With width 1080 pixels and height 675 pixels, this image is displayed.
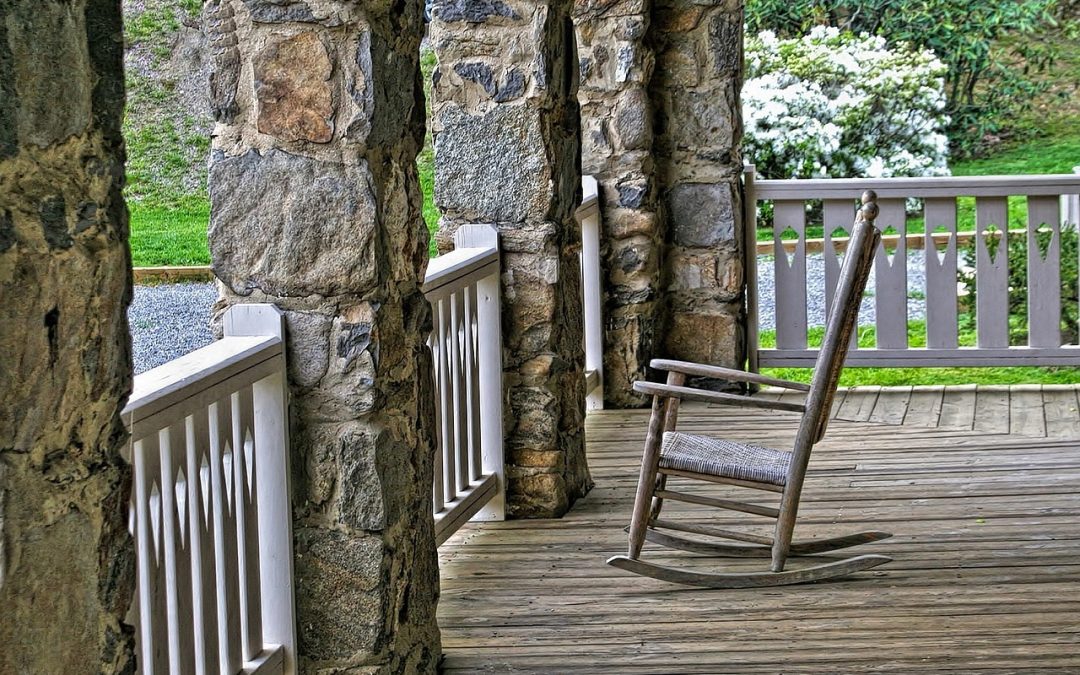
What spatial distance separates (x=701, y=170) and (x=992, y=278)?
4.50 feet

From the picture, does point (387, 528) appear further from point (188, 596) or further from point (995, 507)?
point (995, 507)

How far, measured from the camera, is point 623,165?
5.84 m

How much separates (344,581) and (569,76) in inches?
85.3

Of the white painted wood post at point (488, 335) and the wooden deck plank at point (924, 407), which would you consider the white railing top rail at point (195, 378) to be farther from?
the wooden deck plank at point (924, 407)

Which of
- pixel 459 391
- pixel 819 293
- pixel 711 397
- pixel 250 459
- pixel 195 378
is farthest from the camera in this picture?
pixel 819 293

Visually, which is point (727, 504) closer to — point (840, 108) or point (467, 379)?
point (467, 379)

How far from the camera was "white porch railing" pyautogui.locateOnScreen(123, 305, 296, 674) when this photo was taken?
218 cm

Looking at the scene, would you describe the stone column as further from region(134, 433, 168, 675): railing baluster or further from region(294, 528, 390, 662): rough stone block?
region(134, 433, 168, 675): railing baluster

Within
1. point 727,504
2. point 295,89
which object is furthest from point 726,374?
point 295,89

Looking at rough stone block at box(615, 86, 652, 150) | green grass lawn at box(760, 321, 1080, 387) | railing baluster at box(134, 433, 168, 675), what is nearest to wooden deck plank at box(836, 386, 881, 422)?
green grass lawn at box(760, 321, 1080, 387)

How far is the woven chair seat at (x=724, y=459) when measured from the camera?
367 cm

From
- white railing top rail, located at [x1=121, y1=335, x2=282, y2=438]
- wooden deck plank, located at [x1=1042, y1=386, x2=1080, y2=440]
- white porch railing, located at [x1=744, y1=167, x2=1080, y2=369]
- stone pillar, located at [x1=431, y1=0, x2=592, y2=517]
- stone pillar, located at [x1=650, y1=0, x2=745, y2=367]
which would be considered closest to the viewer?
white railing top rail, located at [x1=121, y1=335, x2=282, y2=438]

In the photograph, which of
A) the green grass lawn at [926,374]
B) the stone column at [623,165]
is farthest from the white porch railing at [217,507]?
the green grass lawn at [926,374]

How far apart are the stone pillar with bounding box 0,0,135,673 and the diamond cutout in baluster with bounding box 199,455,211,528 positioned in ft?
3.01
